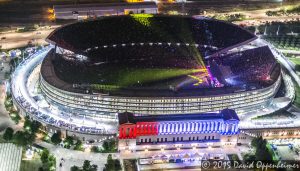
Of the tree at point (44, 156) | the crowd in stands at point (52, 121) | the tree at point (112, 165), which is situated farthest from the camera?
the crowd in stands at point (52, 121)

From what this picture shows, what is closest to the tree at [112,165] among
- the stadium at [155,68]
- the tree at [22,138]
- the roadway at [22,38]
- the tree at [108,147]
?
the tree at [108,147]

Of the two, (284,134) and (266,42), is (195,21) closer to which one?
(266,42)

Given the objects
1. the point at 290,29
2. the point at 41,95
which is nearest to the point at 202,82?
the point at 41,95

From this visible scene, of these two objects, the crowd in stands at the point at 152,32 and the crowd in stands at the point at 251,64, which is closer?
the crowd in stands at the point at 251,64

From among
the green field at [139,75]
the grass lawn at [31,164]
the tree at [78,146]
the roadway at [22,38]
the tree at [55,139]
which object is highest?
the roadway at [22,38]

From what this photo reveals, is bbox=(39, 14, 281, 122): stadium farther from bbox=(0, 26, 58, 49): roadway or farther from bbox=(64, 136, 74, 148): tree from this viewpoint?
bbox=(0, 26, 58, 49): roadway

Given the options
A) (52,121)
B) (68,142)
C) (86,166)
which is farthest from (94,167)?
(52,121)

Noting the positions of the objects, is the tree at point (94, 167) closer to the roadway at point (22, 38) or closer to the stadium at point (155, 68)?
the stadium at point (155, 68)
